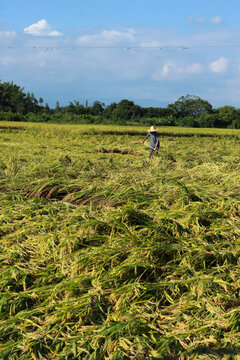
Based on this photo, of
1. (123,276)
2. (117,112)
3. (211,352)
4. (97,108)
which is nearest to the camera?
(211,352)

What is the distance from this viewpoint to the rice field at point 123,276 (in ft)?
6.17

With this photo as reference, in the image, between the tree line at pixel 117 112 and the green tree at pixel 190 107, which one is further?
the green tree at pixel 190 107

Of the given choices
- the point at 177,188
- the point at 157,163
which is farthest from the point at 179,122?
the point at 177,188

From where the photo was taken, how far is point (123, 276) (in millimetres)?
2330

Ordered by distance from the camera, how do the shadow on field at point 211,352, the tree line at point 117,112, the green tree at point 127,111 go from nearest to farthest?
the shadow on field at point 211,352 < the tree line at point 117,112 < the green tree at point 127,111

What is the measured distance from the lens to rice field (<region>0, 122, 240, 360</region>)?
1882mm

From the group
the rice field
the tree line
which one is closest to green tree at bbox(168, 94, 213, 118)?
the tree line

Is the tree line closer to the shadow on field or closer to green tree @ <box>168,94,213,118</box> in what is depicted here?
green tree @ <box>168,94,213,118</box>

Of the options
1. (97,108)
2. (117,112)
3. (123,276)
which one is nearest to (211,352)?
(123,276)

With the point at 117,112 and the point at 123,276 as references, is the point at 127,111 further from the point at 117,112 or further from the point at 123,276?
the point at 123,276

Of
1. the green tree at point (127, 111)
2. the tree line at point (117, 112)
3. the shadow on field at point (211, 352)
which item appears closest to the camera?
the shadow on field at point (211, 352)

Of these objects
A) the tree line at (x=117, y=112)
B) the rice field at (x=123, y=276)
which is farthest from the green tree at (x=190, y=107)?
the rice field at (x=123, y=276)

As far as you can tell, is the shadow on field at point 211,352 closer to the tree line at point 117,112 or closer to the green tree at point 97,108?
the tree line at point 117,112

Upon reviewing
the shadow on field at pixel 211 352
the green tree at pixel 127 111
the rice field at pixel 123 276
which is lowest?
the shadow on field at pixel 211 352
